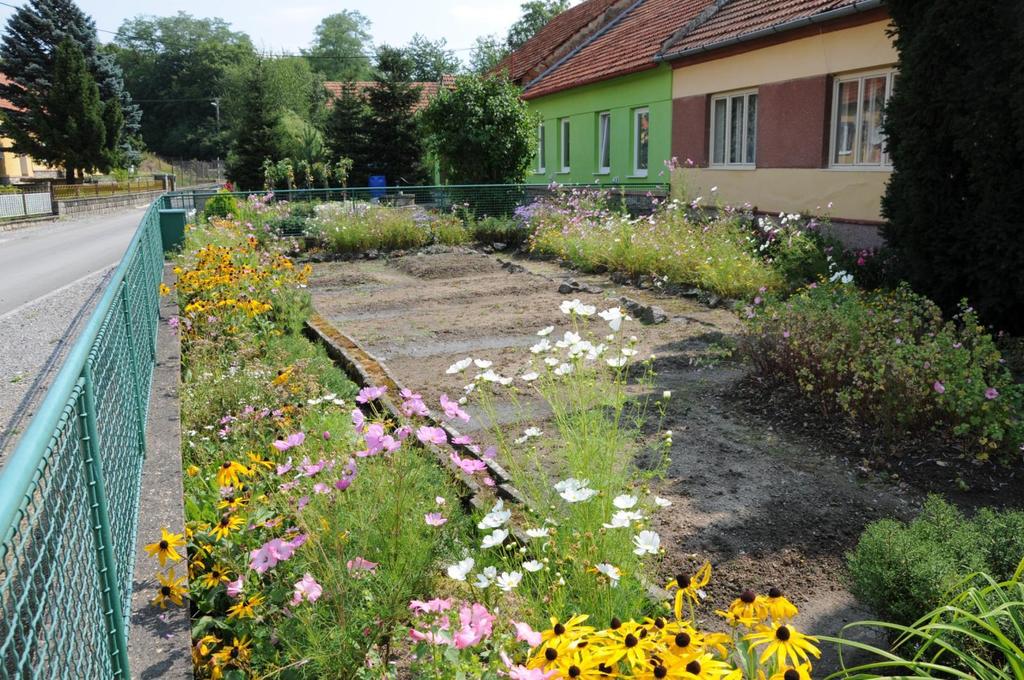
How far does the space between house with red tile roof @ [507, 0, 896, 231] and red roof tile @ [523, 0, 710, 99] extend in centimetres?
7

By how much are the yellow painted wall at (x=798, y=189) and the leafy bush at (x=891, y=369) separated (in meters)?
4.76

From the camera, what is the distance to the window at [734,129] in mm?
14789

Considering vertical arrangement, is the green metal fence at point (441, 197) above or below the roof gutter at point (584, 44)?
below

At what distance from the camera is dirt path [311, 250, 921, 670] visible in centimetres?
373

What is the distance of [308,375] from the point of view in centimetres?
616

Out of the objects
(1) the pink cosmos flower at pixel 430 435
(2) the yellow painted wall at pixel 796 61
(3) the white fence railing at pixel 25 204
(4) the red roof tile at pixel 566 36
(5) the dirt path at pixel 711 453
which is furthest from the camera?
(3) the white fence railing at pixel 25 204

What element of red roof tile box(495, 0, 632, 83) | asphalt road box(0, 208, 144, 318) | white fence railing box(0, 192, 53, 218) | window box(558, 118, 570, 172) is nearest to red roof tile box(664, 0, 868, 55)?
window box(558, 118, 570, 172)

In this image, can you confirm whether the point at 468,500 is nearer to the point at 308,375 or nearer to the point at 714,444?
the point at 714,444

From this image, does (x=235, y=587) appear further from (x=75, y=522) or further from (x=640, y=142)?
(x=640, y=142)

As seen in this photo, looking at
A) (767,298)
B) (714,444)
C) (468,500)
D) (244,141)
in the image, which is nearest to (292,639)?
(468,500)

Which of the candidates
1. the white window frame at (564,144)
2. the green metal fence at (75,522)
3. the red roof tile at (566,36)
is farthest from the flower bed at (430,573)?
the red roof tile at (566,36)

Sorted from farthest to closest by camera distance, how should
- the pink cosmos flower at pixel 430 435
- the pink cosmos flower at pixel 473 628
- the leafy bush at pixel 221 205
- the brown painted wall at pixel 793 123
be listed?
the leafy bush at pixel 221 205, the brown painted wall at pixel 793 123, the pink cosmos flower at pixel 430 435, the pink cosmos flower at pixel 473 628

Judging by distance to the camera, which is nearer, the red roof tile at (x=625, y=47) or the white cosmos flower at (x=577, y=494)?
the white cosmos flower at (x=577, y=494)

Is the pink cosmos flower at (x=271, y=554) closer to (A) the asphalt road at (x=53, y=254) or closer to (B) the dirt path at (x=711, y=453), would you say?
(B) the dirt path at (x=711, y=453)
